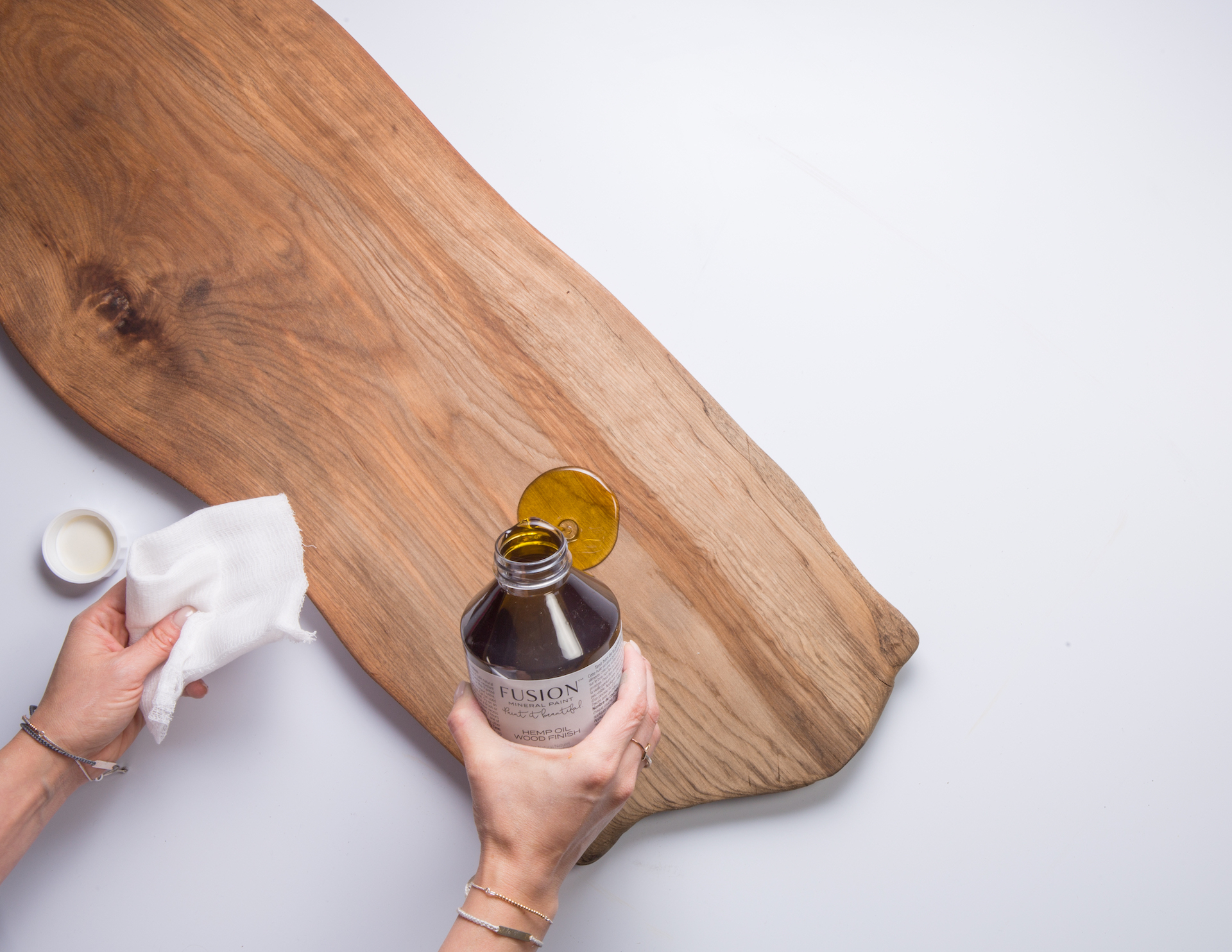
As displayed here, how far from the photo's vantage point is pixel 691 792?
38.4 inches

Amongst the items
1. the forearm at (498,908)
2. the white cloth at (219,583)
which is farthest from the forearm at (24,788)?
the forearm at (498,908)

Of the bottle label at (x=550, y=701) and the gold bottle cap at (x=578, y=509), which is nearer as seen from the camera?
the bottle label at (x=550, y=701)

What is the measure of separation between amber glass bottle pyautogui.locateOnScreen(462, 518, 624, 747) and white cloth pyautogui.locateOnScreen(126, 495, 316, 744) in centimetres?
35

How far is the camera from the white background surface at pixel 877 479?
1.04 metres

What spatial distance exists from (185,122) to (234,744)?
35.8 inches

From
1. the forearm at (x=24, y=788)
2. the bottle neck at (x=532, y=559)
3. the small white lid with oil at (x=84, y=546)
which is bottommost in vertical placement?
the forearm at (x=24, y=788)

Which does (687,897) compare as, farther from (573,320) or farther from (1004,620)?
(573,320)

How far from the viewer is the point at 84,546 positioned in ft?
3.43

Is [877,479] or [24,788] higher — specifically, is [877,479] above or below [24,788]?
above

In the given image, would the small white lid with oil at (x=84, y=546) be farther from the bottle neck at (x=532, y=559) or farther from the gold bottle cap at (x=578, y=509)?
the bottle neck at (x=532, y=559)

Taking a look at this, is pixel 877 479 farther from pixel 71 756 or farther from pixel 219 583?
pixel 71 756

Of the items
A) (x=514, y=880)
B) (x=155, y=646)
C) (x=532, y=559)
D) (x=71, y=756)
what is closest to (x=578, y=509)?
(x=532, y=559)

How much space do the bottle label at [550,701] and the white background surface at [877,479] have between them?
47 centimetres

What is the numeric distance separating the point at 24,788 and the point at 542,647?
84 centimetres
